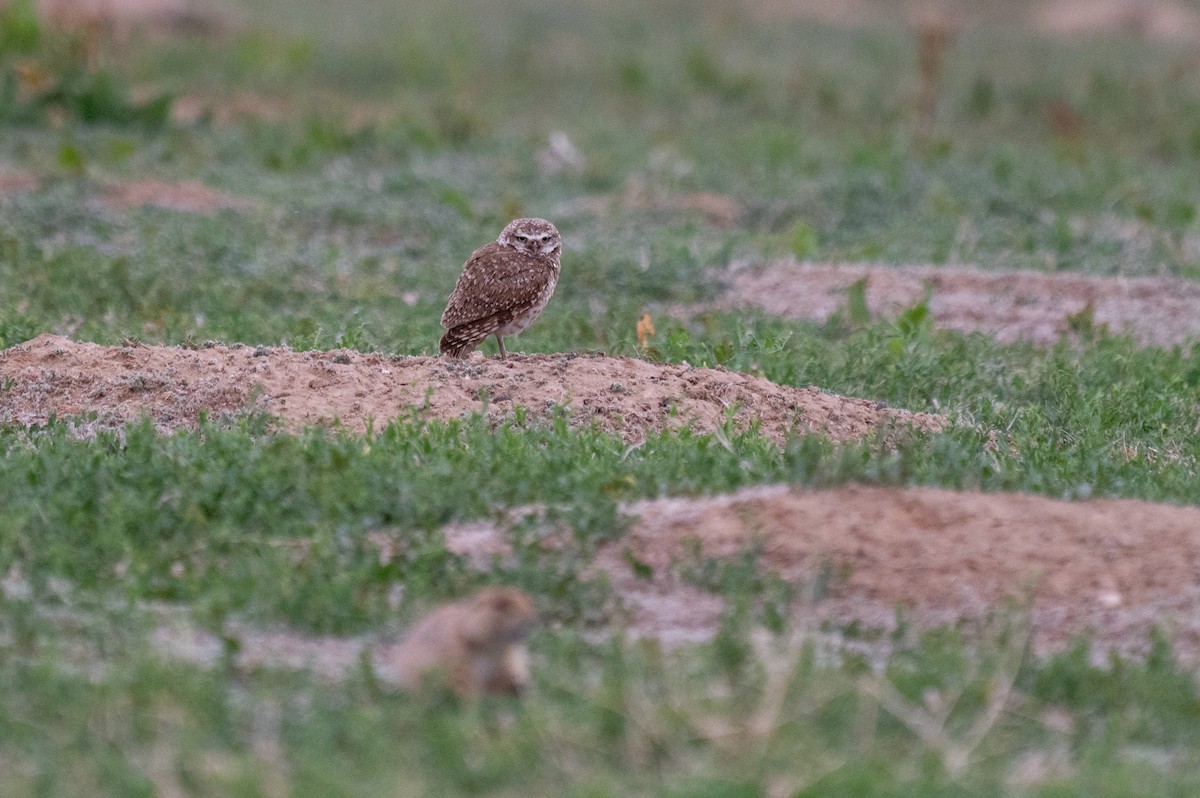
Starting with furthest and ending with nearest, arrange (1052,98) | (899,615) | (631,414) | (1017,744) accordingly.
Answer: (1052,98)
(631,414)
(899,615)
(1017,744)

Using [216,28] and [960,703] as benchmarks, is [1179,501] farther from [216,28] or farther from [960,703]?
[216,28]

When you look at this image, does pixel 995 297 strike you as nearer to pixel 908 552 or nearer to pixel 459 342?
pixel 459 342

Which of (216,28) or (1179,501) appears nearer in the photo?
(1179,501)

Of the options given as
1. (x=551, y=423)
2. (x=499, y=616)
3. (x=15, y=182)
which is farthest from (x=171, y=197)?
(x=499, y=616)

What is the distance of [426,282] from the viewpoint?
12.0 m

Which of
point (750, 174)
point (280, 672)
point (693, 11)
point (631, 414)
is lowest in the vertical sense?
point (693, 11)

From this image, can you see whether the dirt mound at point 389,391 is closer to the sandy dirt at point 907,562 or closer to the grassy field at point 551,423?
the grassy field at point 551,423

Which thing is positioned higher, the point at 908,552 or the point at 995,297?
the point at 908,552

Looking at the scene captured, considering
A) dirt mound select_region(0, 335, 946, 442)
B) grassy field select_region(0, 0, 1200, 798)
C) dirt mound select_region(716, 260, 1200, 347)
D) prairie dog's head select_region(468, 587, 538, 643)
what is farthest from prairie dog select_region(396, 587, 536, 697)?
dirt mound select_region(716, 260, 1200, 347)

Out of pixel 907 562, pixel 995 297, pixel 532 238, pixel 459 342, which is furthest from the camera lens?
pixel 995 297

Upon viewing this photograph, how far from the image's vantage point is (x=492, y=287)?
8.79 meters

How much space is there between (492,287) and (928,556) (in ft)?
10.4

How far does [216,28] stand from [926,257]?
14837mm

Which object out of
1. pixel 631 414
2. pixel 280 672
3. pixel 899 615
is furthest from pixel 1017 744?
pixel 631 414
